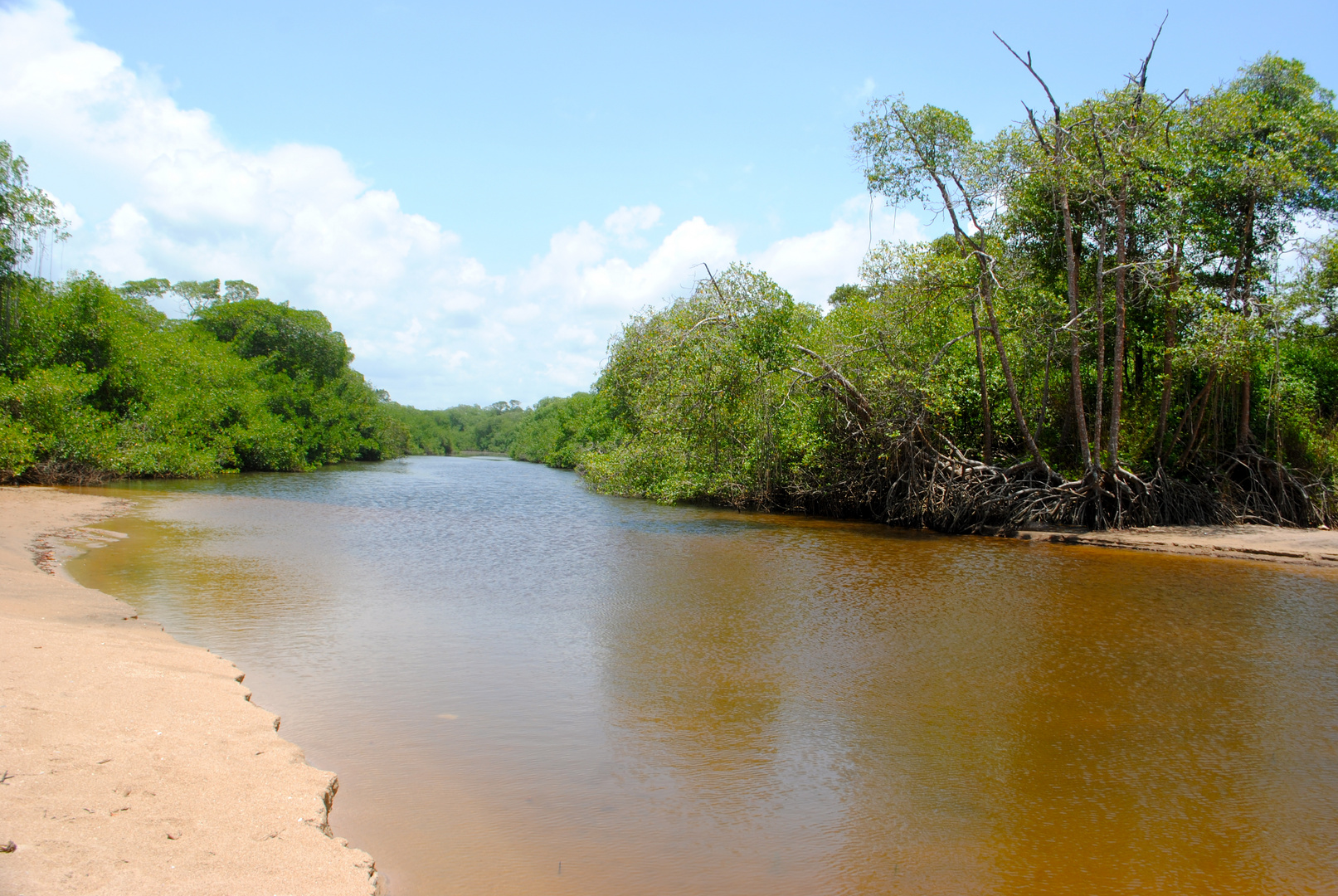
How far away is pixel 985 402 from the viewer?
1859cm

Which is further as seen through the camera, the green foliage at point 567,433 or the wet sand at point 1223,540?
the green foliage at point 567,433

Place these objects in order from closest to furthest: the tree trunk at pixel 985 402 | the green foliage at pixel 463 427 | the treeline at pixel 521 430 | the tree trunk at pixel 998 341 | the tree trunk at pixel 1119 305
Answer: the tree trunk at pixel 1119 305, the tree trunk at pixel 998 341, the tree trunk at pixel 985 402, the treeline at pixel 521 430, the green foliage at pixel 463 427

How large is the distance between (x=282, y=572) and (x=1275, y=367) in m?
18.5

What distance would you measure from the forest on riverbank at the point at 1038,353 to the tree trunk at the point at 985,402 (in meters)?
0.09

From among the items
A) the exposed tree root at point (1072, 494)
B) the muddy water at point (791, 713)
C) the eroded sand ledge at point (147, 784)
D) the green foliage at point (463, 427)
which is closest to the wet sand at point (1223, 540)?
the exposed tree root at point (1072, 494)

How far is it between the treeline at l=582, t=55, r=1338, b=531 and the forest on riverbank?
0.21 ft

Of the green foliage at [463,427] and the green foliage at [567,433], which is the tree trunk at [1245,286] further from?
the green foliage at [463,427]

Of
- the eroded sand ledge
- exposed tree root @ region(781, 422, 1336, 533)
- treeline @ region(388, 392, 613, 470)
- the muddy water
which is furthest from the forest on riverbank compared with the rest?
treeline @ region(388, 392, 613, 470)

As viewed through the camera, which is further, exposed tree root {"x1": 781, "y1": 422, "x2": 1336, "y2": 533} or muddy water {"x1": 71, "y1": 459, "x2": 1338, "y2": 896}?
exposed tree root {"x1": 781, "y1": 422, "x2": 1336, "y2": 533}

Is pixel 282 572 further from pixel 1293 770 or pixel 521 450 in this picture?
pixel 521 450

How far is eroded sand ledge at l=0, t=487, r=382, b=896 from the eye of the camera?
3.21 metres

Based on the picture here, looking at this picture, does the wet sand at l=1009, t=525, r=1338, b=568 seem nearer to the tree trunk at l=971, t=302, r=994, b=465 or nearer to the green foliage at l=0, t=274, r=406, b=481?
the tree trunk at l=971, t=302, r=994, b=465

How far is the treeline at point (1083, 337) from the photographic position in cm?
1623

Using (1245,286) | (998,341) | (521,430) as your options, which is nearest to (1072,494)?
(998,341)
